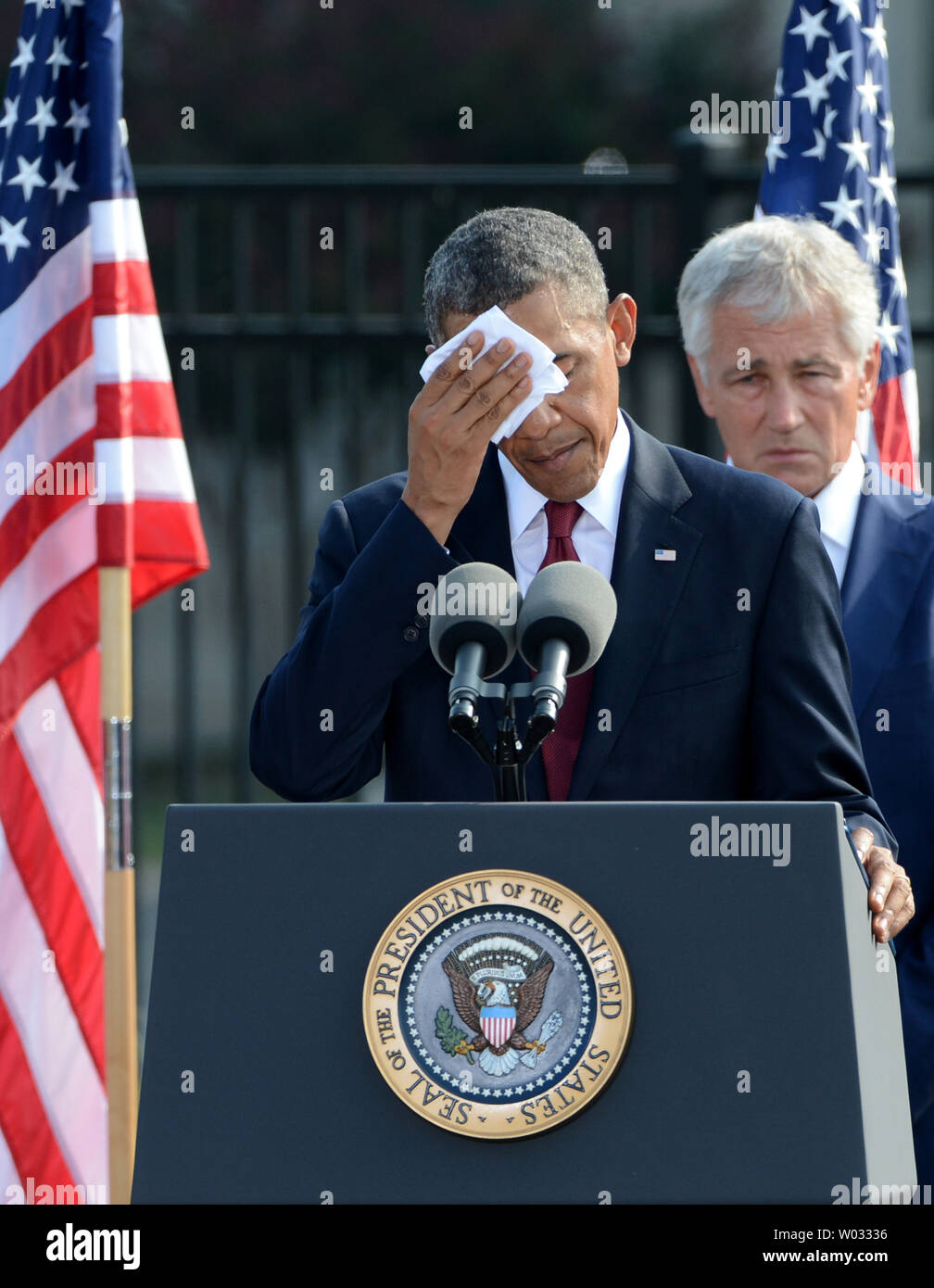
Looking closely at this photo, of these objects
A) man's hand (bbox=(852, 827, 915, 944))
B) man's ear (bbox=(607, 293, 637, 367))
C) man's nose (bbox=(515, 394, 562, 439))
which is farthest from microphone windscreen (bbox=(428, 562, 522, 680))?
man's ear (bbox=(607, 293, 637, 367))

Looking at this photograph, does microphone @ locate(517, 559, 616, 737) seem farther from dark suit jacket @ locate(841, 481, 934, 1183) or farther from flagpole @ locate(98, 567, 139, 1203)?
flagpole @ locate(98, 567, 139, 1203)

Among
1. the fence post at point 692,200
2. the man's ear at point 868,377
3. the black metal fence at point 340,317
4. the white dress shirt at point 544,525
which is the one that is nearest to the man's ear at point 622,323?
the white dress shirt at point 544,525

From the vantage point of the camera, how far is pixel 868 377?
11.3 feet

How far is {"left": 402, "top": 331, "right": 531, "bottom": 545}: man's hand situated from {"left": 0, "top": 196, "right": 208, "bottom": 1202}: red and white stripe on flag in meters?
1.98

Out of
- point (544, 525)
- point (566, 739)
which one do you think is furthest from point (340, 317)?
point (566, 739)

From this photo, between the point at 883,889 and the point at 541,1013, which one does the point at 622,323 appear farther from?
the point at 541,1013

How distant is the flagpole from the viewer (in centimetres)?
393

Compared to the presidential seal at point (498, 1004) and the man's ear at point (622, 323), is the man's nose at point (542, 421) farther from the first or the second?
the presidential seal at point (498, 1004)

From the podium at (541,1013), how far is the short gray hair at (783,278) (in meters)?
1.75

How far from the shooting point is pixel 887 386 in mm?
4109
